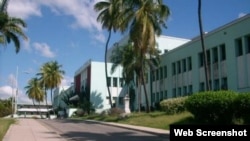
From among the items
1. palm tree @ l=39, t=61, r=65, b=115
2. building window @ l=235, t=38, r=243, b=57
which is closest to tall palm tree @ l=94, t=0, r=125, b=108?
building window @ l=235, t=38, r=243, b=57

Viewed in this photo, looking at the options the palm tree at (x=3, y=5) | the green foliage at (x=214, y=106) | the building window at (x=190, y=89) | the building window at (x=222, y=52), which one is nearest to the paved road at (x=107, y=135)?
the green foliage at (x=214, y=106)

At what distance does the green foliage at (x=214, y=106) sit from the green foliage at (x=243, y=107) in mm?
290

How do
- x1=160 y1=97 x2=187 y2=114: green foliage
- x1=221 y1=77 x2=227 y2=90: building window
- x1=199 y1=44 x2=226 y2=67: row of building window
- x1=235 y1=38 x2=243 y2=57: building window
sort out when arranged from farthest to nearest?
x1=199 y1=44 x2=226 y2=67: row of building window
x1=221 y1=77 x2=227 y2=90: building window
x1=235 y1=38 x2=243 y2=57: building window
x1=160 y1=97 x2=187 y2=114: green foliage

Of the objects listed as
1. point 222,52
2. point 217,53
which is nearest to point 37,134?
point 222,52

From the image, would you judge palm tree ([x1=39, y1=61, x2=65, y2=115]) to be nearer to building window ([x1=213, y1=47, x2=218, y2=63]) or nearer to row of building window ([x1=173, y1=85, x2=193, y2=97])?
row of building window ([x1=173, y1=85, x2=193, y2=97])

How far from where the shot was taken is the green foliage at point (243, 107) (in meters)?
20.8

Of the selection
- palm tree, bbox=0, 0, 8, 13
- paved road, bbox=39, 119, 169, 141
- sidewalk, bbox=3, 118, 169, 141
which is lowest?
paved road, bbox=39, 119, 169, 141

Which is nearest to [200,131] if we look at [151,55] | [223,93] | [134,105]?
[223,93]

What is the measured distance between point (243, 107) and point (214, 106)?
1935 mm

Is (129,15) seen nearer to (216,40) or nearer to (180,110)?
(216,40)

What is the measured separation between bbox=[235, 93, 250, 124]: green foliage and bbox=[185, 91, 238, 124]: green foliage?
0.95ft

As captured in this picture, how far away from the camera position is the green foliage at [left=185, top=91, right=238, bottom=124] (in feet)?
72.7

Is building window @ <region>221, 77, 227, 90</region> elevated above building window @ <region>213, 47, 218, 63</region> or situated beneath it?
situated beneath

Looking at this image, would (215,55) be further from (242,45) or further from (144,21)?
(144,21)
